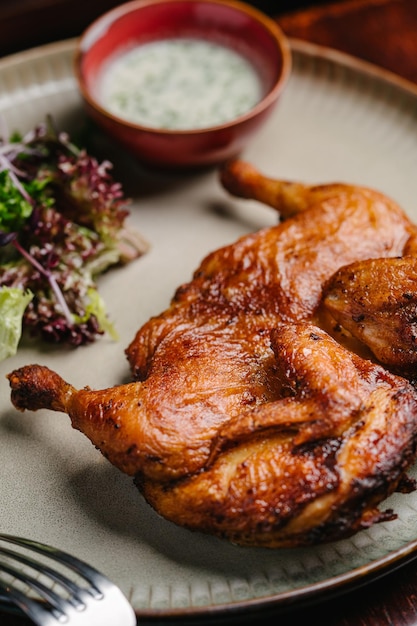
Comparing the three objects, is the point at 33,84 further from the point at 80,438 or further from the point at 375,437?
the point at 375,437

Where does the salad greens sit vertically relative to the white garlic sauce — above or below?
below

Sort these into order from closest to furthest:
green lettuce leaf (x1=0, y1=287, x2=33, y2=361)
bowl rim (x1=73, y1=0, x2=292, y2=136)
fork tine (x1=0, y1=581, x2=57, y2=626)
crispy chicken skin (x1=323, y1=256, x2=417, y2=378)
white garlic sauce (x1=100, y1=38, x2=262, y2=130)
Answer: fork tine (x1=0, y1=581, x2=57, y2=626) → crispy chicken skin (x1=323, y1=256, x2=417, y2=378) → green lettuce leaf (x1=0, y1=287, x2=33, y2=361) → bowl rim (x1=73, y1=0, x2=292, y2=136) → white garlic sauce (x1=100, y1=38, x2=262, y2=130)

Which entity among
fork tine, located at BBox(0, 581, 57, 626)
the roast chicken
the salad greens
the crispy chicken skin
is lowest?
fork tine, located at BBox(0, 581, 57, 626)

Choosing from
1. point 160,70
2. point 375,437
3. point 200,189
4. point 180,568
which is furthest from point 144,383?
point 160,70

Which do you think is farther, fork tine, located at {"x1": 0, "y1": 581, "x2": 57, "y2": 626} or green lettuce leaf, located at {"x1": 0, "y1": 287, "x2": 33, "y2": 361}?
green lettuce leaf, located at {"x1": 0, "y1": 287, "x2": 33, "y2": 361}

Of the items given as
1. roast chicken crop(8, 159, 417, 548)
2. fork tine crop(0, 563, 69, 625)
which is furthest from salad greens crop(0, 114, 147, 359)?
fork tine crop(0, 563, 69, 625)

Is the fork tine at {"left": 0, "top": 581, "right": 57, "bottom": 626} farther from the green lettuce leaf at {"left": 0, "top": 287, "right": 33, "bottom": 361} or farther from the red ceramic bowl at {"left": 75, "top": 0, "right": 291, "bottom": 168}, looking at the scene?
the red ceramic bowl at {"left": 75, "top": 0, "right": 291, "bottom": 168}

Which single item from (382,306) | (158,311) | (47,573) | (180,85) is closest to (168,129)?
(180,85)

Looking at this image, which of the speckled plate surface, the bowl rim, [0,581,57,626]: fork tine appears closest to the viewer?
[0,581,57,626]: fork tine

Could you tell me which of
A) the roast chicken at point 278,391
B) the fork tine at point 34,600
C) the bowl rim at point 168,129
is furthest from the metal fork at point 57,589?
the bowl rim at point 168,129
